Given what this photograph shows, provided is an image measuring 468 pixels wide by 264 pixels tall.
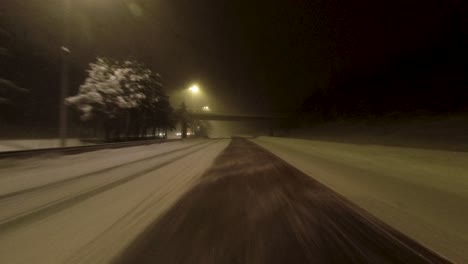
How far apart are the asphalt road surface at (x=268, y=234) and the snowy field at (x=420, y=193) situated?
1.58 ft

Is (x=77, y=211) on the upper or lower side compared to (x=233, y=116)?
lower

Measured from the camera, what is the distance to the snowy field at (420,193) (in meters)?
6.30

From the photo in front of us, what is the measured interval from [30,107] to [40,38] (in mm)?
8312

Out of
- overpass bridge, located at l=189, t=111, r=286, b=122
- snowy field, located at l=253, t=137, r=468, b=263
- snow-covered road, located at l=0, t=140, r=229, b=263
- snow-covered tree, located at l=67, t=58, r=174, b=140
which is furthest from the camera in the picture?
overpass bridge, located at l=189, t=111, r=286, b=122

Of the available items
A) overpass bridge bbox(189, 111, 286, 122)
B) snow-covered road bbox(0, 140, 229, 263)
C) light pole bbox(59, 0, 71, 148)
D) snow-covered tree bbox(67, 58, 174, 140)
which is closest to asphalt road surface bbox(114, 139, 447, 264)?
snow-covered road bbox(0, 140, 229, 263)

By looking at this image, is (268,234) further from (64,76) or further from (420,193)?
(64,76)

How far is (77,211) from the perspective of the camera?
720 centimetres

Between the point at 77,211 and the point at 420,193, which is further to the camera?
the point at 420,193

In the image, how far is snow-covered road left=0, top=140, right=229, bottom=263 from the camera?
489 centimetres

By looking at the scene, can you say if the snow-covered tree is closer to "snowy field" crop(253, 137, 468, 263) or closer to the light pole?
the light pole

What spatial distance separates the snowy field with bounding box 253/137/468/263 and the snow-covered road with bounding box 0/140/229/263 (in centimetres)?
427

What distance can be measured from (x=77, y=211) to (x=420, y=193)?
332 inches

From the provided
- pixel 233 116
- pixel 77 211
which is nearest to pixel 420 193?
pixel 77 211

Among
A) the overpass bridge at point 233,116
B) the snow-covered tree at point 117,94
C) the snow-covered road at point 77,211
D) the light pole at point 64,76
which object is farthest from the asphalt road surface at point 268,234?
the overpass bridge at point 233,116
